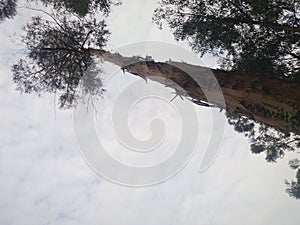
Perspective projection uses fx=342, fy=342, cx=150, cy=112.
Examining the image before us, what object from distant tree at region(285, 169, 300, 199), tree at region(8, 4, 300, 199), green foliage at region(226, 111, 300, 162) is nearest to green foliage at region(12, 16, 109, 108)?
tree at region(8, 4, 300, 199)

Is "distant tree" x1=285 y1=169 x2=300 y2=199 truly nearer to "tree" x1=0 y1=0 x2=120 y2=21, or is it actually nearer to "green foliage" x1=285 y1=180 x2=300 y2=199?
"green foliage" x1=285 y1=180 x2=300 y2=199

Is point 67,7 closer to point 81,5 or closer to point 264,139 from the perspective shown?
point 81,5

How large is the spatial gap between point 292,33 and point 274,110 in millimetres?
7029

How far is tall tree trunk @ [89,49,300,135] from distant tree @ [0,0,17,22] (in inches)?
262

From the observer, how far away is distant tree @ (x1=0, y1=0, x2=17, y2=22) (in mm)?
13062

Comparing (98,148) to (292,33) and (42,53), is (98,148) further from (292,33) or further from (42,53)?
(292,33)

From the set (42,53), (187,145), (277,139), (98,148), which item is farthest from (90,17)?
(277,139)

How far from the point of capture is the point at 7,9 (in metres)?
13.1

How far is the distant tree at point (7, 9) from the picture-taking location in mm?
13062

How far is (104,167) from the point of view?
10.9m

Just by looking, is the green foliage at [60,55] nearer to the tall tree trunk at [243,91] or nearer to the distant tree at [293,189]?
the tall tree trunk at [243,91]

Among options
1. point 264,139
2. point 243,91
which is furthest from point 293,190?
point 243,91

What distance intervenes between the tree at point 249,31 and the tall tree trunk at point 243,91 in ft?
13.8

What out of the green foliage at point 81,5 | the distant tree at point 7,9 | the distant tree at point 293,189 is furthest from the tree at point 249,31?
the distant tree at point 293,189
